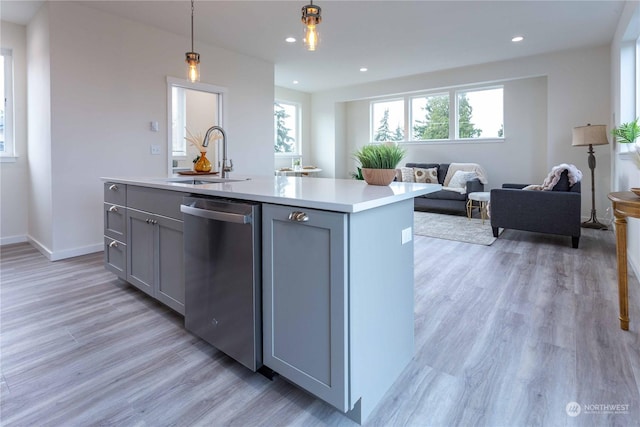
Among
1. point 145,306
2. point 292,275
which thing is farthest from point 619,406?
point 145,306

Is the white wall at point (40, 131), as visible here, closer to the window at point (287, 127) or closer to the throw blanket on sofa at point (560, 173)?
the window at point (287, 127)

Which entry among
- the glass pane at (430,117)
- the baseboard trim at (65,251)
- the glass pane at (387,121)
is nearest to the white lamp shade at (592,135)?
the glass pane at (430,117)

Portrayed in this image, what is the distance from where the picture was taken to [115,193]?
2658 mm

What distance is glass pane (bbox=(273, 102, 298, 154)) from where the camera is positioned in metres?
7.95

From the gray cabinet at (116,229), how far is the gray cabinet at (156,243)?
0.10 m

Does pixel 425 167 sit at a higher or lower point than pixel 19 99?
lower

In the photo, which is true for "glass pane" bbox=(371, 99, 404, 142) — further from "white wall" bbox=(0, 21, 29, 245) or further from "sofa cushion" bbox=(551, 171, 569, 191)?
"white wall" bbox=(0, 21, 29, 245)

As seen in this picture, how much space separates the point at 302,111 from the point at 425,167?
331 cm

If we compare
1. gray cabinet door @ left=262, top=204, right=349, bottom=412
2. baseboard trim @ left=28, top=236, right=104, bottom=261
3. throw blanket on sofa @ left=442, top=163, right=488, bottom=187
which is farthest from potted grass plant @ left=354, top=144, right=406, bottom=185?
throw blanket on sofa @ left=442, top=163, right=488, bottom=187

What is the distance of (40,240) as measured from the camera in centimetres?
400

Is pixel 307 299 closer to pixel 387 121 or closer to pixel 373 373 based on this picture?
pixel 373 373

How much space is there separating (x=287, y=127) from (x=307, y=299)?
7283mm

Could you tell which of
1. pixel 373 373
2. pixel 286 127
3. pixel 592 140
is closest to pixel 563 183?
pixel 592 140

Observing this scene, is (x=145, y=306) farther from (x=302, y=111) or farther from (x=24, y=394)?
(x=302, y=111)
